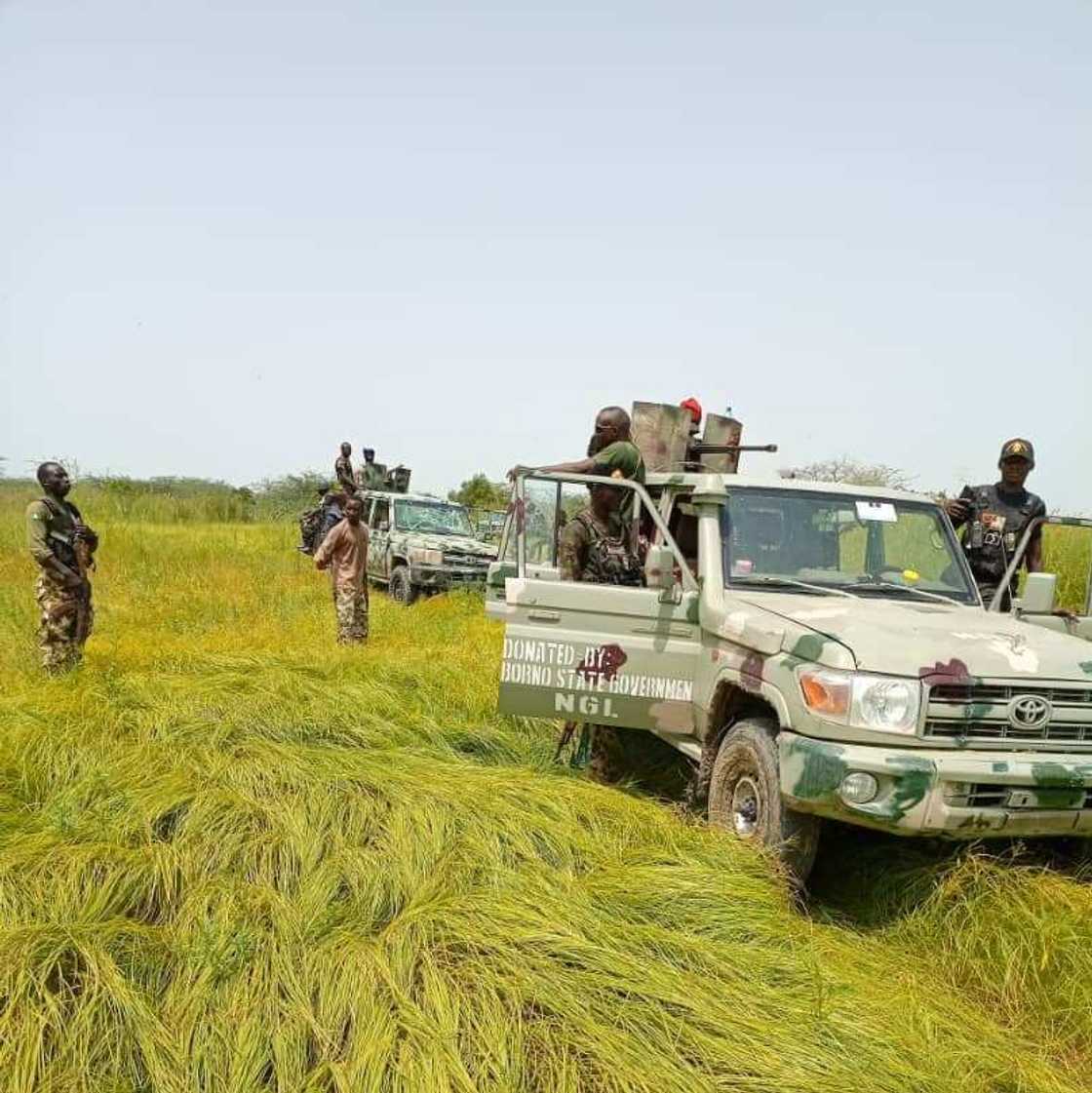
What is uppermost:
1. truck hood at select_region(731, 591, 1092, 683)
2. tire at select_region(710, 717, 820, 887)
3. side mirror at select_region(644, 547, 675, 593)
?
side mirror at select_region(644, 547, 675, 593)

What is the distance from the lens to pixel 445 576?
1275cm

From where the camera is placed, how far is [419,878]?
121 inches

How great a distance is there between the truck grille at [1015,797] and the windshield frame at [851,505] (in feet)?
4.09

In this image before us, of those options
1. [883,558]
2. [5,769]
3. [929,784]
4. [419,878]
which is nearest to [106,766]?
[5,769]

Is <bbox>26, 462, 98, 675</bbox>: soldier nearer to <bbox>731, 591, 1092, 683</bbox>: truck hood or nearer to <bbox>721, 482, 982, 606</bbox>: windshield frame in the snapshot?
<bbox>721, 482, 982, 606</bbox>: windshield frame

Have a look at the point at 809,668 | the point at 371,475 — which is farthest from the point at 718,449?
the point at 371,475

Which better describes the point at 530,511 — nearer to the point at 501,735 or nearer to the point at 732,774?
the point at 501,735

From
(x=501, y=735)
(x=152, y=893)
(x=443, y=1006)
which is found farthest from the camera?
(x=501, y=735)

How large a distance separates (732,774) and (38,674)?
477cm

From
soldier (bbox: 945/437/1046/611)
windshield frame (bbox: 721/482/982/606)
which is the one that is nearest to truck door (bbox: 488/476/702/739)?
windshield frame (bbox: 721/482/982/606)

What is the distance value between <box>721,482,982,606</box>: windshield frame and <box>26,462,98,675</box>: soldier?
4755 millimetres

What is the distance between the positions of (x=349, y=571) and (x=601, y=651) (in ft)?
16.4

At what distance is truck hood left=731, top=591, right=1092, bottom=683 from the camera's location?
3334mm

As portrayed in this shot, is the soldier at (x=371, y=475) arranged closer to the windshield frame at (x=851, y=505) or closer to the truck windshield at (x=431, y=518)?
the truck windshield at (x=431, y=518)
